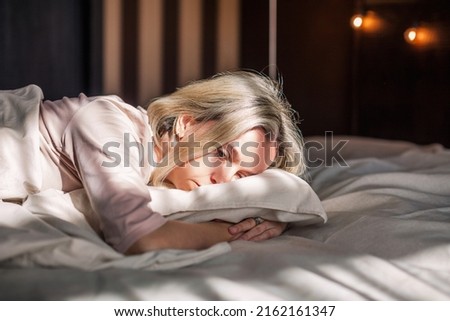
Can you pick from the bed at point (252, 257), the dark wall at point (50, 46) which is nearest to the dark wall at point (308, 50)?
the dark wall at point (50, 46)

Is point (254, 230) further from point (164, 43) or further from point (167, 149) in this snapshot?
point (164, 43)

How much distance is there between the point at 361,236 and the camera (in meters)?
1.07

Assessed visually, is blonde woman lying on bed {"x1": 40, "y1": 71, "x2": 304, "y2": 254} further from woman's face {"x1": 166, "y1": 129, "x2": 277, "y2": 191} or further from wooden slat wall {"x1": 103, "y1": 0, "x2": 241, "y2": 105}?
wooden slat wall {"x1": 103, "y1": 0, "x2": 241, "y2": 105}

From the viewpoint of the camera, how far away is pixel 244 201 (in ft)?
3.46

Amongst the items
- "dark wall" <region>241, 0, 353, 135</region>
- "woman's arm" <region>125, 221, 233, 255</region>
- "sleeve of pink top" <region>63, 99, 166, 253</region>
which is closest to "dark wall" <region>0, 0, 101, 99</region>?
"dark wall" <region>241, 0, 353, 135</region>

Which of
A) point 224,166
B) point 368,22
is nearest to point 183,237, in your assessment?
point 224,166

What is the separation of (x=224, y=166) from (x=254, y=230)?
140 millimetres

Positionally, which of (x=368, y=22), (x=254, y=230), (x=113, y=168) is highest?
(x=368, y=22)

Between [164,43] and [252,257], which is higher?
[164,43]

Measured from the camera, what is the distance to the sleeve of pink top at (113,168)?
0.91 metres

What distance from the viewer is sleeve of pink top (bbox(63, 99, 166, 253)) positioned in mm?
906

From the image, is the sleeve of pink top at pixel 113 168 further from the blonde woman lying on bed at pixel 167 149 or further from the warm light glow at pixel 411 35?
the warm light glow at pixel 411 35
